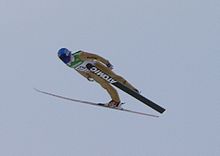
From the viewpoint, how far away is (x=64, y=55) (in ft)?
85.1

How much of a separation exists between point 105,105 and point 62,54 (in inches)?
105

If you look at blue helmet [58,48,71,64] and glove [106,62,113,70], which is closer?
blue helmet [58,48,71,64]

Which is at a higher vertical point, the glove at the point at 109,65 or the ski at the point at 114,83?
the glove at the point at 109,65

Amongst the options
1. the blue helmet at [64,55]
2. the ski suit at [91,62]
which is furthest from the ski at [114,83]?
the blue helmet at [64,55]

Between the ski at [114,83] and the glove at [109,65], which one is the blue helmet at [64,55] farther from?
the glove at [109,65]

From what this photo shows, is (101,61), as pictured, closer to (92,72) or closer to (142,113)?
(92,72)

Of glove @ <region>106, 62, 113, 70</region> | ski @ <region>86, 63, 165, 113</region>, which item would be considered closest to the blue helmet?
ski @ <region>86, 63, 165, 113</region>

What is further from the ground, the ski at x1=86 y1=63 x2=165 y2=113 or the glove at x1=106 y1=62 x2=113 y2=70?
the glove at x1=106 y1=62 x2=113 y2=70

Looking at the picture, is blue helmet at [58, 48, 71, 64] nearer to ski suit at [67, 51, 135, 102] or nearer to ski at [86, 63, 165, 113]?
ski suit at [67, 51, 135, 102]

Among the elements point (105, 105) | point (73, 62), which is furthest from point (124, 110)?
point (73, 62)

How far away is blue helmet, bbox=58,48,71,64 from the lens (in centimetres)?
2589

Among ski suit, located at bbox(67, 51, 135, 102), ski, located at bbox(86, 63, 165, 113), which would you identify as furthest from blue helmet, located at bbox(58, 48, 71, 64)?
ski, located at bbox(86, 63, 165, 113)

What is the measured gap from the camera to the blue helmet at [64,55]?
25.9m

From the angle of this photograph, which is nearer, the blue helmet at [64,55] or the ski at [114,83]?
the blue helmet at [64,55]
